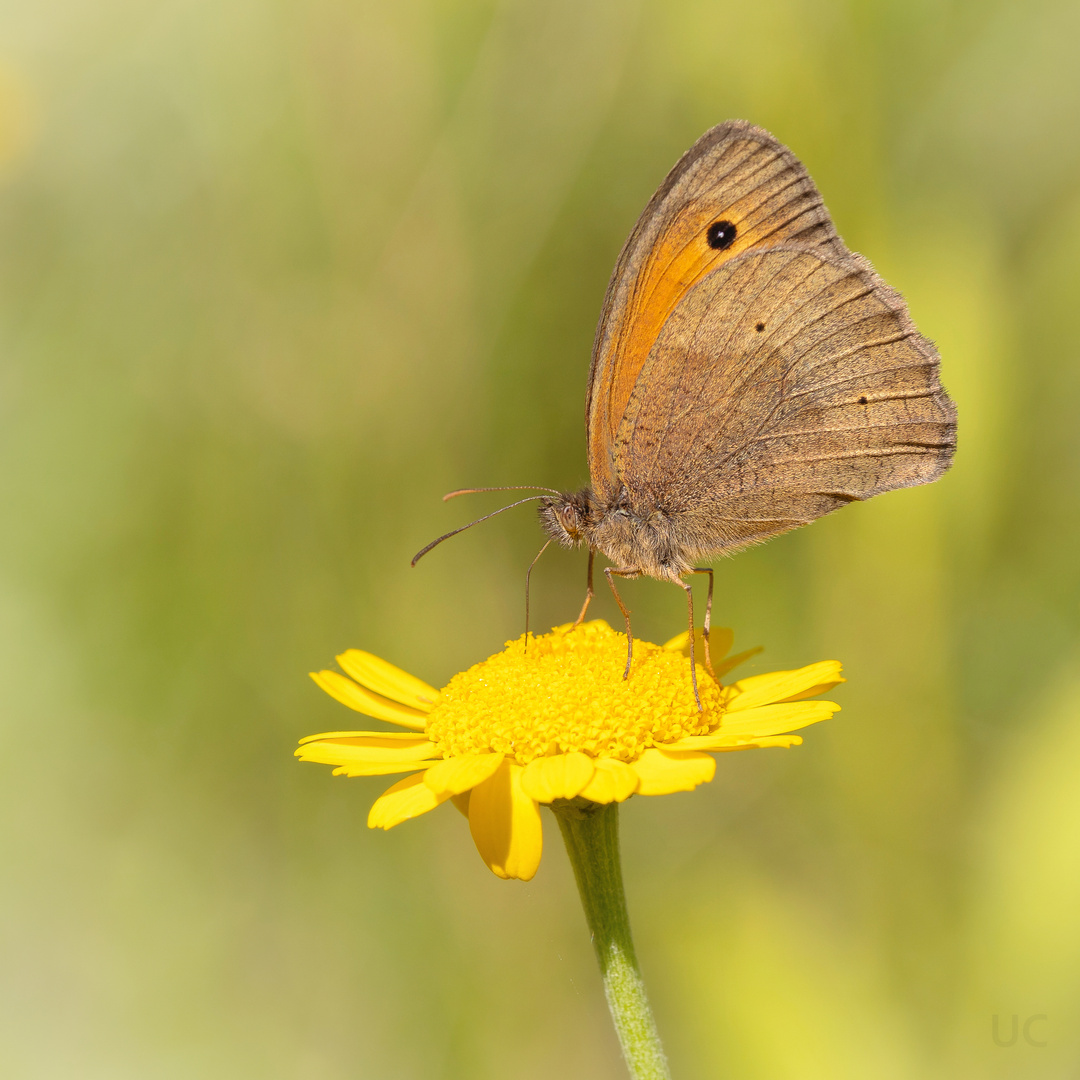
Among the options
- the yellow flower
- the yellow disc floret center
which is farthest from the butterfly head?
the yellow disc floret center

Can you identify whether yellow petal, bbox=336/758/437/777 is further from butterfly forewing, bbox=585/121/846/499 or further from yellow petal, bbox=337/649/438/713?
butterfly forewing, bbox=585/121/846/499

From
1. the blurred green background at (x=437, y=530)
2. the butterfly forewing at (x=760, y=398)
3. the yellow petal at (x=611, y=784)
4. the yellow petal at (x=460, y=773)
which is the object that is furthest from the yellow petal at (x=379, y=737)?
the blurred green background at (x=437, y=530)

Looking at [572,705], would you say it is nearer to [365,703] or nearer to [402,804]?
[402,804]

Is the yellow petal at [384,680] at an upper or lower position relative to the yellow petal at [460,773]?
upper

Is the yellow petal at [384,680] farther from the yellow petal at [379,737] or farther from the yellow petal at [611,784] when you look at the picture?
the yellow petal at [611,784]

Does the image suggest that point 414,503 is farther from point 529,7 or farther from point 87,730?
point 529,7

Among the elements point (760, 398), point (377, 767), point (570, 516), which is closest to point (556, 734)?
point (377, 767)

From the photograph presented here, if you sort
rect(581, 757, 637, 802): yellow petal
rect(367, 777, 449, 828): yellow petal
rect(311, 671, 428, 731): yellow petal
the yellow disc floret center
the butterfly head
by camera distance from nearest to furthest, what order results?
rect(581, 757, 637, 802): yellow petal → rect(367, 777, 449, 828): yellow petal → the yellow disc floret center → rect(311, 671, 428, 731): yellow petal → the butterfly head
